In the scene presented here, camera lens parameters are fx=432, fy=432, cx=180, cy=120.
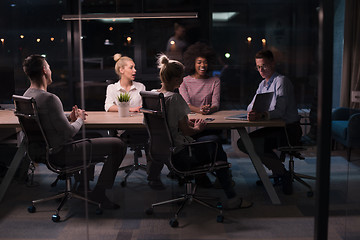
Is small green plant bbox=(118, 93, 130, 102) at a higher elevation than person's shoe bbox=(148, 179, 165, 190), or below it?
higher

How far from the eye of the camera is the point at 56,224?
338 centimetres

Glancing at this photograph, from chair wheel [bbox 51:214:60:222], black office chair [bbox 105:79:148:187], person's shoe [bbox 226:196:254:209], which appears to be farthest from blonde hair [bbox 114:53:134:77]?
person's shoe [bbox 226:196:254:209]

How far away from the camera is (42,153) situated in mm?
3377

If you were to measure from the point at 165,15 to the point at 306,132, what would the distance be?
4.39 feet

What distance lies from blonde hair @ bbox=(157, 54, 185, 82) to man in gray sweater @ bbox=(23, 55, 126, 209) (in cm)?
64

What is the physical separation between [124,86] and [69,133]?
1.87 ft

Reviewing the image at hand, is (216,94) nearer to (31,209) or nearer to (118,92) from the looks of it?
(118,92)

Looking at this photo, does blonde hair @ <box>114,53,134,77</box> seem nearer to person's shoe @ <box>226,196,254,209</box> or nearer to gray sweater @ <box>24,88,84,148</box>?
gray sweater @ <box>24,88,84,148</box>

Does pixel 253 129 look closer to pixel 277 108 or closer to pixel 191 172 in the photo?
pixel 277 108

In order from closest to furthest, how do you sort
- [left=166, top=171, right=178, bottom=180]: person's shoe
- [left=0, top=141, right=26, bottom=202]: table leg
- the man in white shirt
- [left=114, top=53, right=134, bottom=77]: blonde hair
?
1. the man in white shirt
2. [left=114, top=53, right=134, bottom=77]: blonde hair
3. [left=0, top=141, right=26, bottom=202]: table leg
4. [left=166, top=171, right=178, bottom=180]: person's shoe

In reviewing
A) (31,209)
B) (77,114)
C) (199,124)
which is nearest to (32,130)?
(77,114)

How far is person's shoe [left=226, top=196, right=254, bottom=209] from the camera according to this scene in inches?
134

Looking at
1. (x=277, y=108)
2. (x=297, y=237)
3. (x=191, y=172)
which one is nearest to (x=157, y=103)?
(x=191, y=172)

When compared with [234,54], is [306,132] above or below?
below
